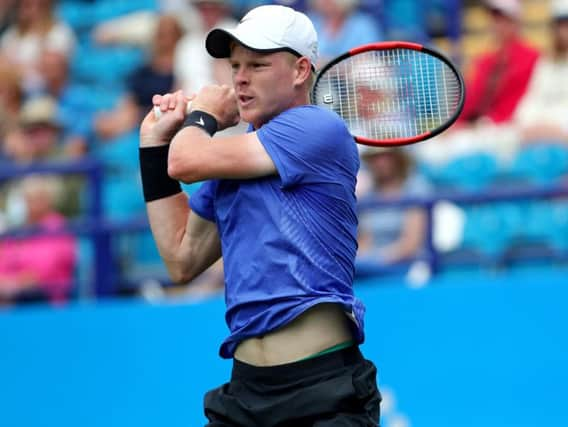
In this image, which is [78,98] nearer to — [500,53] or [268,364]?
[500,53]

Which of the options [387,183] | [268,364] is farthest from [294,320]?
[387,183]

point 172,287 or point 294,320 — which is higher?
point 172,287

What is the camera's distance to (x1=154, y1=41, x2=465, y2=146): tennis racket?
12.6 feet

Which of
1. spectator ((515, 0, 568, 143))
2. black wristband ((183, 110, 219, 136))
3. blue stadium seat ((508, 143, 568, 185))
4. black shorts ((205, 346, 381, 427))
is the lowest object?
black shorts ((205, 346, 381, 427))

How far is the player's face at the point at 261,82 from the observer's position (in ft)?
11.3

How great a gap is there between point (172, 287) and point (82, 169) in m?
0.89

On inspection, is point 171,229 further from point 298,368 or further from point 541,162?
point 541,162

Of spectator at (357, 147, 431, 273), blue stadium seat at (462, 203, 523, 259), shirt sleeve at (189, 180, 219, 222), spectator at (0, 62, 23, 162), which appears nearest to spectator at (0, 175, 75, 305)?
spectator at (357, 147, 431, 273)

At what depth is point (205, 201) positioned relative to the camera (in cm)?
367

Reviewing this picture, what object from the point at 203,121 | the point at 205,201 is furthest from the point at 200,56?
the point at 203,121

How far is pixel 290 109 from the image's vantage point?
138 inches

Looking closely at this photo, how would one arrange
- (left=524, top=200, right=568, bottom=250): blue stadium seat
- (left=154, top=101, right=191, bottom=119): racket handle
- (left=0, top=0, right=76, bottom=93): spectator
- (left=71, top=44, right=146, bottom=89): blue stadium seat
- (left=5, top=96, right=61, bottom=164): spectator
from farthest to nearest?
(left=0, top=0, right=76, bottom=93): spectator < (left=71, top=44, right=146, bottom=89): blue stadium seat < (left=5, top=96, right=61, bottom=164): spectator < (left=524, top=200, right=568, bottom=250): blue stadium seat < (left=154, top=101, right=191, bottom=119): racket handle

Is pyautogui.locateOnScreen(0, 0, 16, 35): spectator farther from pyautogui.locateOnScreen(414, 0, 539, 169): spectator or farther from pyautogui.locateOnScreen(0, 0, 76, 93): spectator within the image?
pyautogui.locateOnScreen(414, 0, 539, 169): spectator

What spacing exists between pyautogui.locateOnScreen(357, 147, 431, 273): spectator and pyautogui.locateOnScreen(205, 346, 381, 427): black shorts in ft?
10.2
